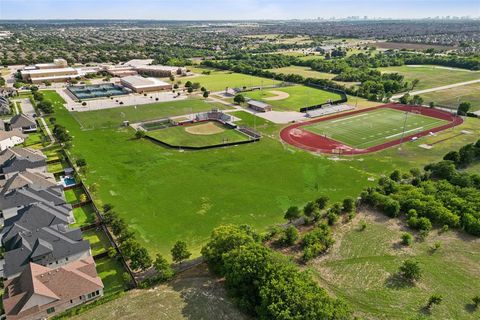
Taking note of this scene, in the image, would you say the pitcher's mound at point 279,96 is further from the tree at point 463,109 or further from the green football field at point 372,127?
the tree at point 463,109

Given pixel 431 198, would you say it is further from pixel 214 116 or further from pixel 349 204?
pixel 214 116

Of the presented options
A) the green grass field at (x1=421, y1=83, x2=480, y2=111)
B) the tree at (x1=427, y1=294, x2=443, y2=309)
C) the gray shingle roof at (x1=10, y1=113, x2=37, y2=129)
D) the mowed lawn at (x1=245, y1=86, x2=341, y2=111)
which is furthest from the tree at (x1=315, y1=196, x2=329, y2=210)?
the green grass field at (x1=421, y1=83, x2=480, y2=111)

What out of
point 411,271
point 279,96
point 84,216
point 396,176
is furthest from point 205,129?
point 411,271

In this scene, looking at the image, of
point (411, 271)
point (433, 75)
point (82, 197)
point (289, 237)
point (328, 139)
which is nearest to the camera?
point (411, 271)

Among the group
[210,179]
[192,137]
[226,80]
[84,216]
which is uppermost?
[226,80]

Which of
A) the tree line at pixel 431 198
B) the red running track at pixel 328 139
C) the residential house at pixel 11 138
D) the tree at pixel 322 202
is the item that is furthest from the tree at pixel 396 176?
the residential house at pixel 11 138

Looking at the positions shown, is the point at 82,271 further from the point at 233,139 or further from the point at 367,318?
the point at 233,139
